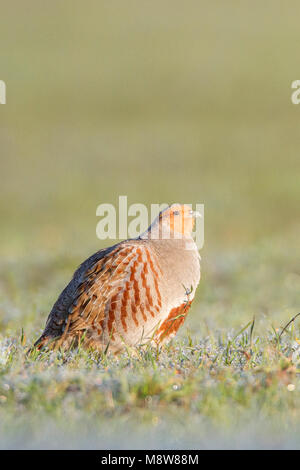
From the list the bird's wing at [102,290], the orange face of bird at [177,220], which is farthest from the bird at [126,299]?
the orange face of bird at [177,220]

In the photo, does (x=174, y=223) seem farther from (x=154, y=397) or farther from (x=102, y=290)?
(x=154, y=397)

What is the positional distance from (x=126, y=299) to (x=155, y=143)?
21.4 meters

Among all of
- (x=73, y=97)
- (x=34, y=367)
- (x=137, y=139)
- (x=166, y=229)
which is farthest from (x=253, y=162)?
(x=34, y=367)

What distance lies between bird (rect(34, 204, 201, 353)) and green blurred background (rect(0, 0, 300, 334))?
89 centimetres

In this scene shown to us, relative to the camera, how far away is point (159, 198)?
1767 centimetres

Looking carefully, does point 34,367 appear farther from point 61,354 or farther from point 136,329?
point 136,329

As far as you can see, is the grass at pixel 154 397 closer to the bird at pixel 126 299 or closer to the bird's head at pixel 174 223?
the bird at pixel 126 299

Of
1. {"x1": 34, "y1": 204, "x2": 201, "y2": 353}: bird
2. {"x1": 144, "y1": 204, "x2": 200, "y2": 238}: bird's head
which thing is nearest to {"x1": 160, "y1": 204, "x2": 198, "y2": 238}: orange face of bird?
{"x1": 144, "y1": 204, "x2": 200, "y2": 238}: bird's head

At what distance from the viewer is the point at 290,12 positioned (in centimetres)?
4166

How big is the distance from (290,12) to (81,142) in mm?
20909

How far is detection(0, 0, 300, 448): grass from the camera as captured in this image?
10.5 ft

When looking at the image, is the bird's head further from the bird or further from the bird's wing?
the bird's wing

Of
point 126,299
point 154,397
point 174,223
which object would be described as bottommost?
point 154,397

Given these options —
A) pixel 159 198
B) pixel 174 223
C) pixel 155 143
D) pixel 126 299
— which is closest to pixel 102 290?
pixel 126 299
